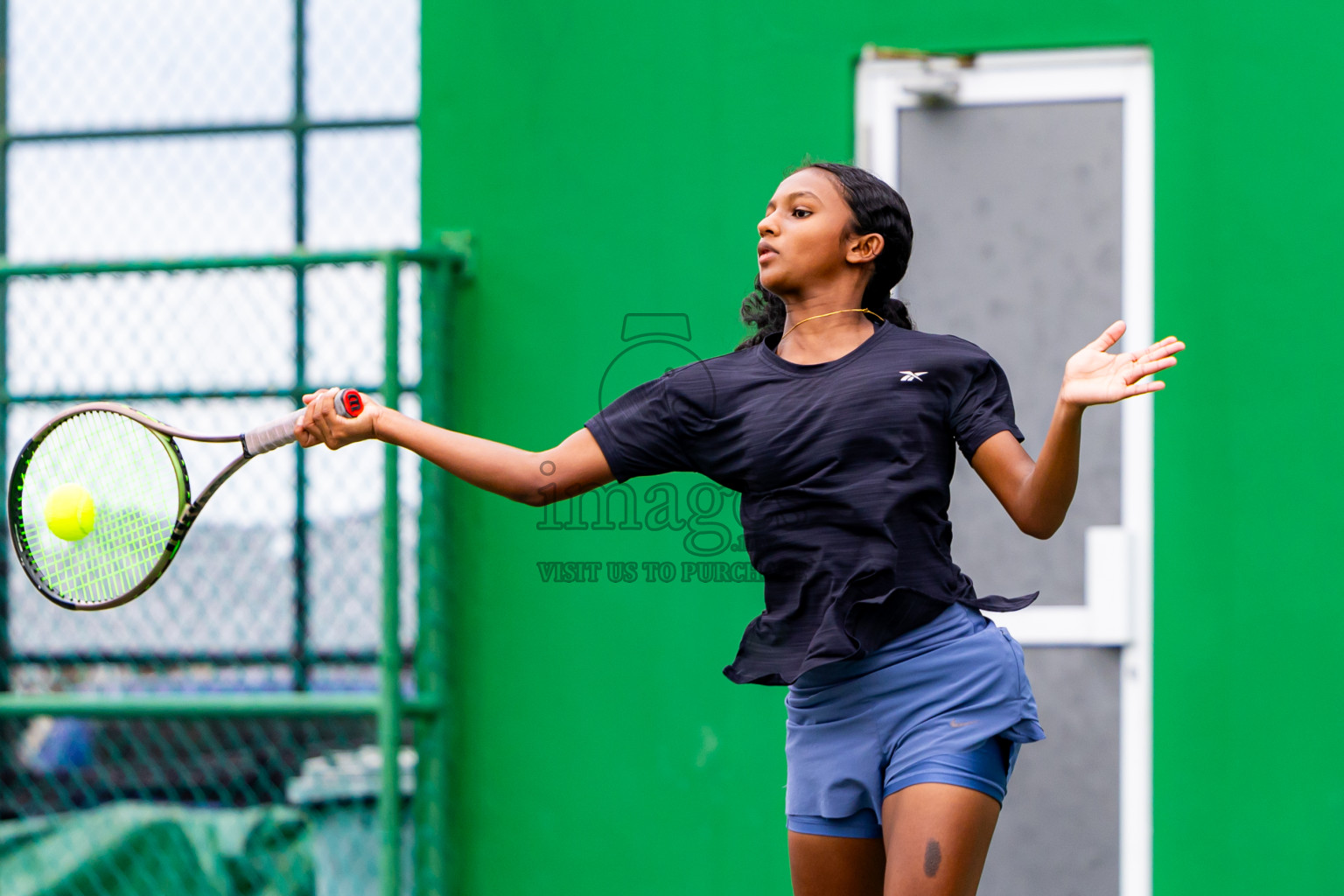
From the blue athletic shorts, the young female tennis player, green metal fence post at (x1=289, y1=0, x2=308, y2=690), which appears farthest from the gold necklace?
green metal fence post at (x1=289, y1=0, x2=308, y2=690)

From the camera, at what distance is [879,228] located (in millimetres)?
2385

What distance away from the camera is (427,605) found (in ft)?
12.0

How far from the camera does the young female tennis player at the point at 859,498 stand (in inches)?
81.5

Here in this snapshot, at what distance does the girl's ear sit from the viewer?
2363 mm

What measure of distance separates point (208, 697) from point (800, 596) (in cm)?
211

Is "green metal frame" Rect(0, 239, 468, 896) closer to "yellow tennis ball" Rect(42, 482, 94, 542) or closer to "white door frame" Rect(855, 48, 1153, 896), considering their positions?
"yellow tennis ball" Rect(42, 482, 94, 542)

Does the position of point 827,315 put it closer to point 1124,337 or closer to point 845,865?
point 845,865

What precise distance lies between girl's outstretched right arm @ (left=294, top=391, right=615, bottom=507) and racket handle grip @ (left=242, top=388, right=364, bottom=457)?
15 millimetres

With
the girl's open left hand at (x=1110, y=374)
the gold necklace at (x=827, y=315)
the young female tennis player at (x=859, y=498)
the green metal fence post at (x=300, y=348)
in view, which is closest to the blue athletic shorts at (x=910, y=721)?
the young female tennis player at (x=859, y=498)

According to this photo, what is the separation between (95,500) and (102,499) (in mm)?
24

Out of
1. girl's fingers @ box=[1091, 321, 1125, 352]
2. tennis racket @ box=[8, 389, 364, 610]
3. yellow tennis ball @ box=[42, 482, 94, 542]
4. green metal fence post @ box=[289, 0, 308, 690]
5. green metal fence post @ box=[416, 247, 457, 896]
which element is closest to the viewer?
girl's fingers @ box=[1091, 321, 1125, 352]

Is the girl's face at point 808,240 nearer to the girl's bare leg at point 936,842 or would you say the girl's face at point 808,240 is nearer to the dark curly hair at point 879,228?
the dark curly hair at point 879,228

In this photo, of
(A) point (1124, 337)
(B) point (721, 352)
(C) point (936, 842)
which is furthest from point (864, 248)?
(A) point (1124, 337)

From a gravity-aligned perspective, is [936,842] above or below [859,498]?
below
